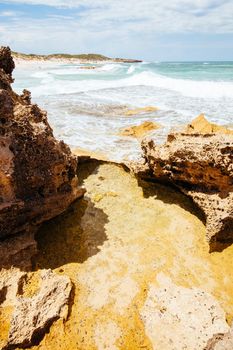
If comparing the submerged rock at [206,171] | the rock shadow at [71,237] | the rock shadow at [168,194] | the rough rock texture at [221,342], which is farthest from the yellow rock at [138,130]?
the rough rock texture at [221,342]

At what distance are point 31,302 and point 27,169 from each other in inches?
77.2

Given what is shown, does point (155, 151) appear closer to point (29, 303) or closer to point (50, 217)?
point (50, 217)

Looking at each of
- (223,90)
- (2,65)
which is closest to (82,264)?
(2,65)

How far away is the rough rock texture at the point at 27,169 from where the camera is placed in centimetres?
484

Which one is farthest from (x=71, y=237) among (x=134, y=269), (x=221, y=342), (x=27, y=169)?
(x=221, y=342)

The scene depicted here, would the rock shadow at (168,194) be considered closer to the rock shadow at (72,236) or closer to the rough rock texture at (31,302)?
the rock shadow at (72,236)

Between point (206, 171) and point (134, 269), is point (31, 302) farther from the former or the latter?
point (206, 171)

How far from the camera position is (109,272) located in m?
4.88

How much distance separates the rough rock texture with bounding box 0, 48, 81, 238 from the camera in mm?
4844

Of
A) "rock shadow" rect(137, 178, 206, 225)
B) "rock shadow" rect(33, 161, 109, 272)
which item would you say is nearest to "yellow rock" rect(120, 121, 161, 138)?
"rock shadow" rect(137, 178, 206, 225)

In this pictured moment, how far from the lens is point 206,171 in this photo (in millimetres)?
5812

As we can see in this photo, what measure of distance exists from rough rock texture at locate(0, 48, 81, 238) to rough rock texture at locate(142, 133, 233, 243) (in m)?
1.90

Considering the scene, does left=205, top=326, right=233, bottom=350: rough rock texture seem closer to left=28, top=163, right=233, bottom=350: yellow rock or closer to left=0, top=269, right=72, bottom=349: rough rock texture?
left=28, top=163, right=233, bottom=350: yellow rock

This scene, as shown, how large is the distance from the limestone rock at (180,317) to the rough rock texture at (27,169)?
2.18 m
